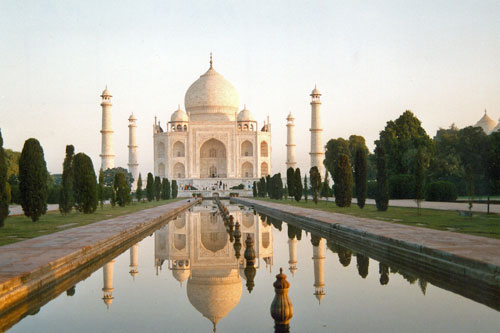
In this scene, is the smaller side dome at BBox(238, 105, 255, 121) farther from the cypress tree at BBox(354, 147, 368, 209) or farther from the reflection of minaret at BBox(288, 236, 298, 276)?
the reflection of minaret at BBox(288, 236, 298, 276)

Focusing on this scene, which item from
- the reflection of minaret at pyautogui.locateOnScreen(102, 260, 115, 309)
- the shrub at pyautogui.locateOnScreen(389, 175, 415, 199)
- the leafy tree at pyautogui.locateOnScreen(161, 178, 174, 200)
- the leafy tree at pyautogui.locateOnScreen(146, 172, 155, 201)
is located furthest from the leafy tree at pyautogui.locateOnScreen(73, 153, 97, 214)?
the leafy tree at pyautogui.locateOnScreen(161, 178, 174, 200)

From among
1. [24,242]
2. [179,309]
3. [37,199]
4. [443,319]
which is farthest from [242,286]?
[37,199]

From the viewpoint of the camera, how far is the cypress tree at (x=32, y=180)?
11.1m

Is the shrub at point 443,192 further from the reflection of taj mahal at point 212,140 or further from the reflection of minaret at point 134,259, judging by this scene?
the reflection of taj mahal at point 212,140

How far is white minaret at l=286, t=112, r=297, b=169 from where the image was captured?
43.4 metres

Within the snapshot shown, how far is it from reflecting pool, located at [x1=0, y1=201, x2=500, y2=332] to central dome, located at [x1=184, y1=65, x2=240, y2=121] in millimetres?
38943

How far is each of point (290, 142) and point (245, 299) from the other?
39764mm

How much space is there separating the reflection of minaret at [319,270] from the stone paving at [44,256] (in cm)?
242

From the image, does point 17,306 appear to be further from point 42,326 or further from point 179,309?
point 179,309

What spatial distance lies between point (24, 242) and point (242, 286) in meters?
3.78

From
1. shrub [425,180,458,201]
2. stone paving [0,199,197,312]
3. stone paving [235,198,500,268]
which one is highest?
shrub [425,180,458,201]

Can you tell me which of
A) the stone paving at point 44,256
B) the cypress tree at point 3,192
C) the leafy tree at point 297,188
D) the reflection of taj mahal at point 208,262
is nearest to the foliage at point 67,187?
the cypress tree at point 3,192

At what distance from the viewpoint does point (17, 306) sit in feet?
12.4

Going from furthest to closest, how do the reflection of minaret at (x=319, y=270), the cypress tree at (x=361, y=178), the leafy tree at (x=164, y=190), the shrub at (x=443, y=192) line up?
the leafy tree at (x=164, y=190) → the shrub at (x=443, y=192) → the cypress tree at (x=361, y=178) → the reflection of minaret at (x=319, y=270)
